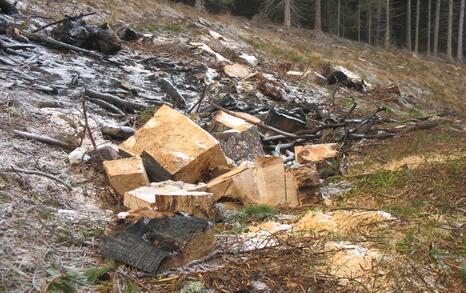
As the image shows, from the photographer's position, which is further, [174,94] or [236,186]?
[174,94]

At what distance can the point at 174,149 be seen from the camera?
561cm

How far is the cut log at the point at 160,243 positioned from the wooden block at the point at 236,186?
1468 millimetres

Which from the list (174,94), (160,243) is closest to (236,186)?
(160,243)

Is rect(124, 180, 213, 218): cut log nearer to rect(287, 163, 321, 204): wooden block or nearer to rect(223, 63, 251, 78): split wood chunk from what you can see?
rect(287, 163, 321, 204): wooden block

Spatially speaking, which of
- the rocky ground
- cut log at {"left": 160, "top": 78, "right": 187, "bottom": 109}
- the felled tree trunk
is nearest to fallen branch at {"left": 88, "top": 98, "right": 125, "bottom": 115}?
the rocky ground

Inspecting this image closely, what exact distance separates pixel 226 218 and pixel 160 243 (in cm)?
132

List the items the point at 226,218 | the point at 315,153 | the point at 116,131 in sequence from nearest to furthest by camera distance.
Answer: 1. the point at 226,218
2. the point at 116,131
3. the point at 315,153

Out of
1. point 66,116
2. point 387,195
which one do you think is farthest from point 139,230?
point 66,116

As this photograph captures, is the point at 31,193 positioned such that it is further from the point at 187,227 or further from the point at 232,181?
the point at 232,181

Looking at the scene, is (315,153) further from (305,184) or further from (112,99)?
(112,99)

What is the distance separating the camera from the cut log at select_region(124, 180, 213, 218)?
4312mm

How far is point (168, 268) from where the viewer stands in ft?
11.6

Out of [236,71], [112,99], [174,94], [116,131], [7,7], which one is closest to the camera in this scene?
[116,131]

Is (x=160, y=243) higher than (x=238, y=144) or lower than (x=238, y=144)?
higher
